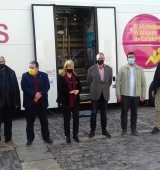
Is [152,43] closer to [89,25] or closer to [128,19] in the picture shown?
[128,19]

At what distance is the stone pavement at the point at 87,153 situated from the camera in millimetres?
4516

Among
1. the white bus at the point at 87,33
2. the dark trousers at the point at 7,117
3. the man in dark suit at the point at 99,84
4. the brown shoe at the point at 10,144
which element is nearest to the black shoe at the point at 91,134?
the man in dark suit at the point at 99,84

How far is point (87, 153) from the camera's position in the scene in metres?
5.06

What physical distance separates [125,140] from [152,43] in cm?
396

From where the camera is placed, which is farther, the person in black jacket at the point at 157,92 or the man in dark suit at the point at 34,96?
the person in black jacket at the point at 157,92

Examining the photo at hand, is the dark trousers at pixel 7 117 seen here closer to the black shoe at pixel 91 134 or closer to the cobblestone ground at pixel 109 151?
the cobblestone ground at pixel 109 151

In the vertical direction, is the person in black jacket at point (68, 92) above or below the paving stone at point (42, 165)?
above

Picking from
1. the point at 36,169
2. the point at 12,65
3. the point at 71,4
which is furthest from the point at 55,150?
the point at 71,4

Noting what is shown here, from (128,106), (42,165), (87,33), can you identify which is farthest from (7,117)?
(87,33)

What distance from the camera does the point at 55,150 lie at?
5281mm

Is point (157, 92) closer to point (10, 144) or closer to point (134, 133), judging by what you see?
point (134, 133)

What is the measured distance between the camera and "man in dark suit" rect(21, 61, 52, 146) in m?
5.46

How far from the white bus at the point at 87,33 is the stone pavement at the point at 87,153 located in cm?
194

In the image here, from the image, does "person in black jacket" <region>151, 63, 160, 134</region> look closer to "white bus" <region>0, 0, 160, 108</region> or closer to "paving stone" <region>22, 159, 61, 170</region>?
"white bus" <region>0, 0, 160, 108</region>
